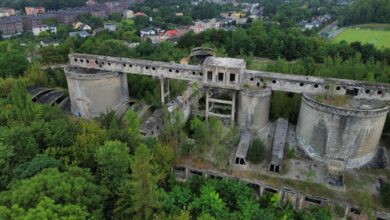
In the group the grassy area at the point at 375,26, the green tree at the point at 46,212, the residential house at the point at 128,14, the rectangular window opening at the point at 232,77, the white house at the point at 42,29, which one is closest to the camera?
the green tree at the point at 46,212

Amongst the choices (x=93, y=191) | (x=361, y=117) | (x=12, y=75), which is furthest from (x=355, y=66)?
(x=12, y=75)

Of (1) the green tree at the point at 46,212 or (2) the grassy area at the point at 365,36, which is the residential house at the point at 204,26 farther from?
(1) the green tree at the point at 46,212

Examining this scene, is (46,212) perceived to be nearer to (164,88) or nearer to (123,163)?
(123,163)

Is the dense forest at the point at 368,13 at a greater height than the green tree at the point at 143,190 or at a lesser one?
greater

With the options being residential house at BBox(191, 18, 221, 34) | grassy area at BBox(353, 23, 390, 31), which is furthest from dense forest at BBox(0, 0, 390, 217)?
grassy area at BBox(353, 23, 390, 31)

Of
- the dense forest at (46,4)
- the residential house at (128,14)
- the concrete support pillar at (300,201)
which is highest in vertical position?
the dense forest at (46,4)

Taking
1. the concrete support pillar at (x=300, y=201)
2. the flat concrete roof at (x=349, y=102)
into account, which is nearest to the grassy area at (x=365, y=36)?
the flat concrete roof at (x=349, y=102)

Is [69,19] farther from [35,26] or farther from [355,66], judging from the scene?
[355,66]
